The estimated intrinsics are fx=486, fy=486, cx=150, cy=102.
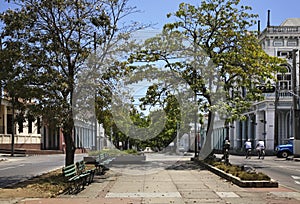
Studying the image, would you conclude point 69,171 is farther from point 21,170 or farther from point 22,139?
point 22,139

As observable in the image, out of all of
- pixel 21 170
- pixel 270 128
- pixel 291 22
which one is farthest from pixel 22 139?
pixel 291 22

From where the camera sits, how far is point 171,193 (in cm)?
1453

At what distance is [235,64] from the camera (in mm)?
26641

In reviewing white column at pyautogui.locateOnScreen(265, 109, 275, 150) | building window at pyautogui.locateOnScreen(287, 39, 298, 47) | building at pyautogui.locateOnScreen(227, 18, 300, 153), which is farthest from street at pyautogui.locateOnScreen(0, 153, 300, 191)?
building window at pyautogui.locateOnScreen(287, 39, 298, 47)

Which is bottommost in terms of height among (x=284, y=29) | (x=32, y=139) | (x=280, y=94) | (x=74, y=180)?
(x=32, y=139)

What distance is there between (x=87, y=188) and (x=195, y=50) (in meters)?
13.7

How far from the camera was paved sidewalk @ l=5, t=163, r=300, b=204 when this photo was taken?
42.1 feet

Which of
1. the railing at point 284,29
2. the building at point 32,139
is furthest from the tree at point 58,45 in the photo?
the railing at point 284,29

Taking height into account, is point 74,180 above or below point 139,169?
above

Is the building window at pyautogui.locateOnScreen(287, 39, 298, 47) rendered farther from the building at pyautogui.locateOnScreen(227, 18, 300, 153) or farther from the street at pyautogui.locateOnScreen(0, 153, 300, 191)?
the street at pyautogui.locateOnScreen(0, 153, 300, 191)

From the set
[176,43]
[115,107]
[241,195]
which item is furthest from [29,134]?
[241,195]

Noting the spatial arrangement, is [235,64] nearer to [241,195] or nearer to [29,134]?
[241,195]

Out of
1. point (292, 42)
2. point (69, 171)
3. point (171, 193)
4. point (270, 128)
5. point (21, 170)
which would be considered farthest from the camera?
point (270, 128)

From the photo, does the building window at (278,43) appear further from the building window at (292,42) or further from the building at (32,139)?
the building at (32,139)
